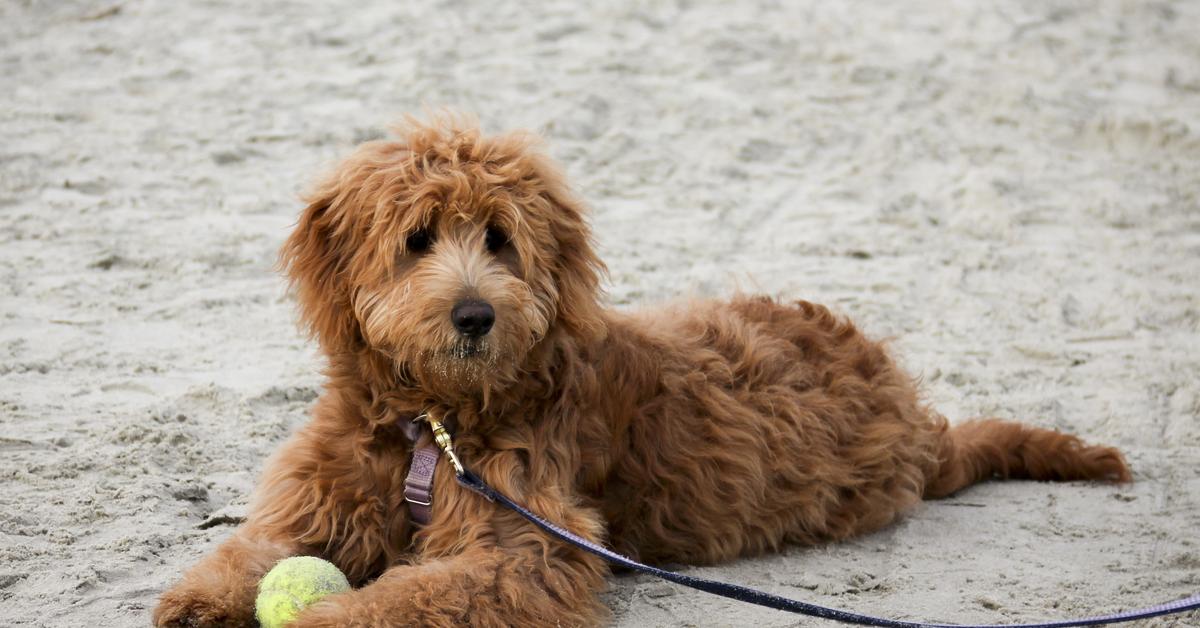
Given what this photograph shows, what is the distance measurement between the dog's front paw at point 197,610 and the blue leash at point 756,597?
76 centimetres

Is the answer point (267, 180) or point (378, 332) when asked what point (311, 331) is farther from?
point (267, 180)

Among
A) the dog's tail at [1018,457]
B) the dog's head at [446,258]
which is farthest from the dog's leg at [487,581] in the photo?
the dog's tail at [1018,457]

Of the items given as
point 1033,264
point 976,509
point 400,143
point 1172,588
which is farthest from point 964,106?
point 400,143

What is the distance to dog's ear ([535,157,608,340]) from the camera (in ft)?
14.1

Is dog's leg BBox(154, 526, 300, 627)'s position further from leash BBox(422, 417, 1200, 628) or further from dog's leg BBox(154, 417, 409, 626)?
leash BBox(422, 417, 1200, 628)

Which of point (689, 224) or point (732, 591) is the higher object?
point (732, 591)

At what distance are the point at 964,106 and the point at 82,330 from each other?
7.22 meters

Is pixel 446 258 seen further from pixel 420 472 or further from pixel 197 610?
pixel 197 610

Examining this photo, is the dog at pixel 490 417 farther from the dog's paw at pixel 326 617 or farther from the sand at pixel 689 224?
the sand at pixel 689 224

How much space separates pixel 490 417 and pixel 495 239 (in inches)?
22.0

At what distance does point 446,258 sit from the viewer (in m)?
4.07

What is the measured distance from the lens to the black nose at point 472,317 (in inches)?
156

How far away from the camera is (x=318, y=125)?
948 cm

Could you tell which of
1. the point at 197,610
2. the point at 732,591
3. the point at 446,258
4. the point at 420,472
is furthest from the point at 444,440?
the point at 732,591
